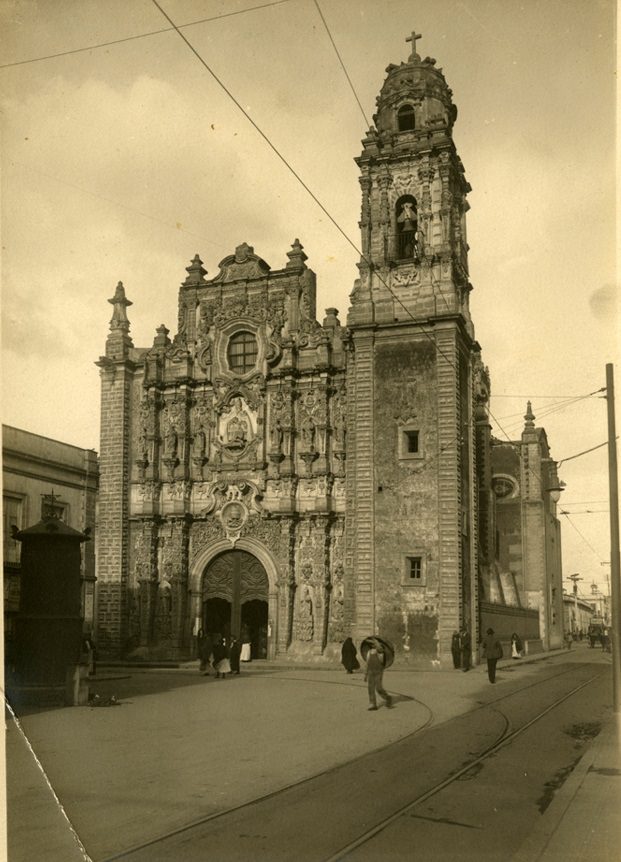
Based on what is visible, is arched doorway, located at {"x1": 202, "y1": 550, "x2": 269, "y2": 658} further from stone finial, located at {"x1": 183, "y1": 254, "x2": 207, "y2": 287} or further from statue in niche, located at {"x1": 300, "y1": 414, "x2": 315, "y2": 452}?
stone finial, located at {"x1": 183, "y1": 254, "x2": 207, "y2": 287}

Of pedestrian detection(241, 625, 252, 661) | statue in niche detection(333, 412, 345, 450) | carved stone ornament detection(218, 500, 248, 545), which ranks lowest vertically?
pedestrian detection(241, 625, 252, 661)

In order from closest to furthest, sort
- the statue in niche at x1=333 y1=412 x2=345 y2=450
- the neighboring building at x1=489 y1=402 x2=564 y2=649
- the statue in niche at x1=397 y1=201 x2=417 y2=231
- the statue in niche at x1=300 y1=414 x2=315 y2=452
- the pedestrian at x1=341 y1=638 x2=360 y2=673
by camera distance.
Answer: the pedestrian at x1=341 y1=638 x2=360 y2=673 → the statue in niche at x1=333 y1=412 x2=345 y2=450 → the statue in niche at x1=397 y1=201 x2=417 y2=231 → the statue in niche at x1=300 y1=414 x2=315 y2=452 → the neighboring building at x1=489 y1=402 x2=564 y2=649

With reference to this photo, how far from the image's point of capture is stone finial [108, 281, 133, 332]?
35.2m

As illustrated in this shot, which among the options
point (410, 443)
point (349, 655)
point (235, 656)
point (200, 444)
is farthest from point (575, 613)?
point (235, 656)

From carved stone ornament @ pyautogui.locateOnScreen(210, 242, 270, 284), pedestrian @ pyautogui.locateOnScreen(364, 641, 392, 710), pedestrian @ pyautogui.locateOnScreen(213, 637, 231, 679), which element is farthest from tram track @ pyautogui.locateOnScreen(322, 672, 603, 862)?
carved stone ornament @ pyautogui.locateOnScreen(210, 242, 270, 284)

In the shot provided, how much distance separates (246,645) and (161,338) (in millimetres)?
12006

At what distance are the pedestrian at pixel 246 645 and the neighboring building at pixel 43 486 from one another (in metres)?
5.46

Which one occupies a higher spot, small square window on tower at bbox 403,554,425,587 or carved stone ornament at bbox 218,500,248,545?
carved stone ornament at bbox 218,500,248,545

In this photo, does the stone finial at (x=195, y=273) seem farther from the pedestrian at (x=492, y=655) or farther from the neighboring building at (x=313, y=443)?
the pedestrian at (x=492, y=655)

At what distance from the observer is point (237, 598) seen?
1264 inches

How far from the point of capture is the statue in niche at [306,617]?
30.3m

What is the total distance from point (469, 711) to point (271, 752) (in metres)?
6.13

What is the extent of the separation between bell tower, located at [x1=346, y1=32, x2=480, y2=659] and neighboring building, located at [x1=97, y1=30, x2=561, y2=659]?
65 mm

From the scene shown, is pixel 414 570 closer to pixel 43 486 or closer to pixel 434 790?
pixel 43 486
